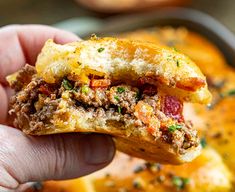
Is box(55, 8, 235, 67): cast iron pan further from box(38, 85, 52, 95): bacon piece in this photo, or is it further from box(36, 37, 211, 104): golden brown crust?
box(38, 85, 52, 95): bacon piece

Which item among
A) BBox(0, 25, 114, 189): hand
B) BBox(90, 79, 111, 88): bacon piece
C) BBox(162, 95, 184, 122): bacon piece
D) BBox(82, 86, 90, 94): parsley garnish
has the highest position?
BBox(162, 95, 184, 122): bacon piece

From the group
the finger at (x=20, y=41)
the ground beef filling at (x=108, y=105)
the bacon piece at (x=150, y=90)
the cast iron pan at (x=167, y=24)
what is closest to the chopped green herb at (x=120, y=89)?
the ground beef filling at (x=108, y=105)

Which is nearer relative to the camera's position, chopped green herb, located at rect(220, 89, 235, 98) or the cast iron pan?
chopped green herb, located at rect(220, 89, 235, 98)

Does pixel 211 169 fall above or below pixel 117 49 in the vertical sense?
below

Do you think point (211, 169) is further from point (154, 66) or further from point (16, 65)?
point (16, 65)

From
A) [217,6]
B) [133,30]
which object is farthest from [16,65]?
[217,6]

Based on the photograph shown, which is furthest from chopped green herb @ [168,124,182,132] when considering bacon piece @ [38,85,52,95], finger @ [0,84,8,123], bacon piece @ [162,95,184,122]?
finger @ [0,84,8,123]

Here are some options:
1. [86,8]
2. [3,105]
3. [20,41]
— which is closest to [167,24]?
[86,8]
